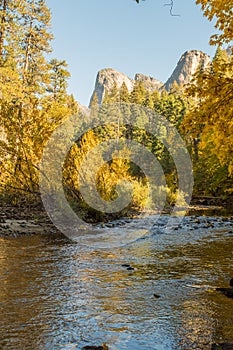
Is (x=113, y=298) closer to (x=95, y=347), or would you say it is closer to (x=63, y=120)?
(x=95, y=347)

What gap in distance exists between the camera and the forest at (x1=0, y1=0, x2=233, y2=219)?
5.92m

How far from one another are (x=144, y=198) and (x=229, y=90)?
1447 centimetres

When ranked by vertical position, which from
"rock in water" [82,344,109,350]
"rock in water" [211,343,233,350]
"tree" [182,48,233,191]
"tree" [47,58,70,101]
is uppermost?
"tree" [47,58,70,101]

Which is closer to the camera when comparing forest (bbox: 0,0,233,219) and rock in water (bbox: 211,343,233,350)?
rock in water (bbox: 211,343,233,350)

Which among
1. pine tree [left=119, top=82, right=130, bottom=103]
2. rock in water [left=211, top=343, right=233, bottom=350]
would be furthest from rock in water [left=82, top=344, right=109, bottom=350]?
pine tree [left=119, top=82, right=130, bottom=103]

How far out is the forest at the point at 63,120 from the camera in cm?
592

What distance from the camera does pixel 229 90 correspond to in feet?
18.9

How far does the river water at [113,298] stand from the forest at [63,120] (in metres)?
2.24

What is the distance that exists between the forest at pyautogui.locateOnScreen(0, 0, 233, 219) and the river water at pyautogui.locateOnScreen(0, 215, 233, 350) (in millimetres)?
2236

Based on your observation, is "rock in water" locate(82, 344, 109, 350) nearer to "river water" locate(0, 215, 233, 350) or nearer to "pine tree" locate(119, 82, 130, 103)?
"river water" locate(0, 215, 233, 350)

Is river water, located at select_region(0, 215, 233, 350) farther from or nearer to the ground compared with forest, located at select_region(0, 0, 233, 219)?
nearer to the ground

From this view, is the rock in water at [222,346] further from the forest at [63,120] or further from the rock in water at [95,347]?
the forest at [63,120]

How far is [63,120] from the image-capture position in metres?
13.6

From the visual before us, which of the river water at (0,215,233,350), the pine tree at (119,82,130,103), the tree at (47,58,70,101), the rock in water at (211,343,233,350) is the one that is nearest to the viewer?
the rock in water at (211,343,233,350)
